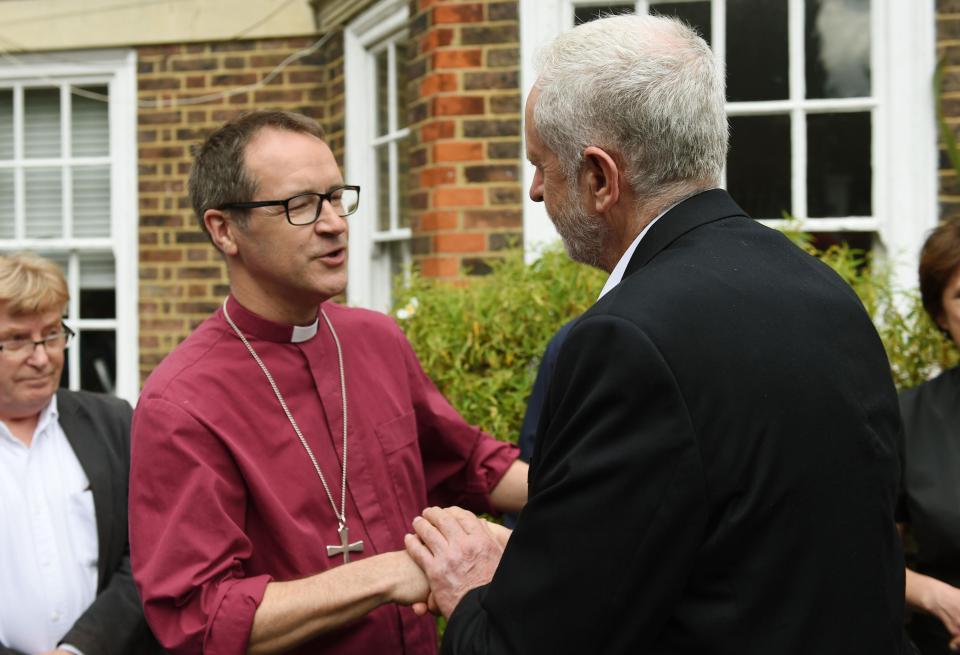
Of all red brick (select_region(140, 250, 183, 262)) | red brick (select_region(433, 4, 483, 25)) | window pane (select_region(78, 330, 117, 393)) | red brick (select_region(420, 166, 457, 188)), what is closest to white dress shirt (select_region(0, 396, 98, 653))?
red brick (select_region(420, 166, 457, 188))

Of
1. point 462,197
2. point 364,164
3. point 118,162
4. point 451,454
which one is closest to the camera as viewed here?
point 451,454

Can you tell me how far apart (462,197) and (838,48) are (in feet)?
6.01

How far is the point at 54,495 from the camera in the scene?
2.74m

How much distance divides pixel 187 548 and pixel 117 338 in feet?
15.9

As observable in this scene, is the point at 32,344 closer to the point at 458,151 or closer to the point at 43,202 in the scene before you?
the point at 458,151

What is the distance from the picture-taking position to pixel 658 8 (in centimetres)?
474

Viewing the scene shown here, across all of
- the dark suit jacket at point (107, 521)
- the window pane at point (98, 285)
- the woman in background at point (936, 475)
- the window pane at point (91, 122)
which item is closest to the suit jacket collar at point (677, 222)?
the woman in background at point (936, 475)

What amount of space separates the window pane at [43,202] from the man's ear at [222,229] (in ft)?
15.3

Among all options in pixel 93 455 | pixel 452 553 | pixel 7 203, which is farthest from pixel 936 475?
pixel 7 203

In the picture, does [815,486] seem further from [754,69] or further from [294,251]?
[754,69]

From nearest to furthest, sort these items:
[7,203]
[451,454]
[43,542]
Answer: [451,454] → [43,542] → [7,203]

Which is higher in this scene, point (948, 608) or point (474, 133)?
point (474, 133)

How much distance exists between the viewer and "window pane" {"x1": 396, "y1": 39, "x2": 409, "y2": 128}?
552 cm

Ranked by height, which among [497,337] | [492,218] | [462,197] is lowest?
[497,337]
